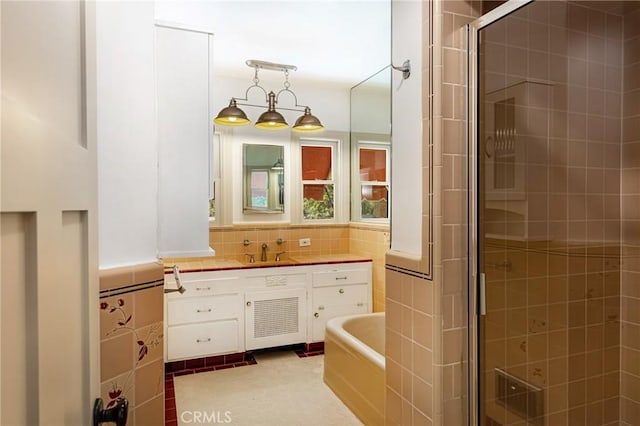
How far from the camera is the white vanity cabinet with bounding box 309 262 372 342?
3.69 m

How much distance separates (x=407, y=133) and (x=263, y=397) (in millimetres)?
2154

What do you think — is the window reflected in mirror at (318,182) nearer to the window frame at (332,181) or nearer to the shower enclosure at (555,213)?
the window frame at (332,181)

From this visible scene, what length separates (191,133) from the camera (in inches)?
62.1

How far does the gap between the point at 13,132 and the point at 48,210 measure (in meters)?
0.15

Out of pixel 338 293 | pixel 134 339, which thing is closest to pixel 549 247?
pixel 134 339

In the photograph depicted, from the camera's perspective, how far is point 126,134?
124 cm

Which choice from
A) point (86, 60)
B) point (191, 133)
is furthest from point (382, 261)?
point (86, 60)

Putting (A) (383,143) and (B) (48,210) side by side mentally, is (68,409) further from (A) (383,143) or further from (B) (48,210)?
(A) (383,143)

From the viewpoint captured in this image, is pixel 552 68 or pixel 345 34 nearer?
pixel 552 68

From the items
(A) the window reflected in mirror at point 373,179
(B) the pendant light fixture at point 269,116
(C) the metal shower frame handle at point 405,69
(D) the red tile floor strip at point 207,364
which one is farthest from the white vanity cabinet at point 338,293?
(C) the metal shower frame handle at point 405,69

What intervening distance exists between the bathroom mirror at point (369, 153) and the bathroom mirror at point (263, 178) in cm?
82

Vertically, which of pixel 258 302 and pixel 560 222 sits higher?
pixel 560 222

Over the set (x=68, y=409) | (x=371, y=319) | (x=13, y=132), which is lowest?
(x=371, y=319)

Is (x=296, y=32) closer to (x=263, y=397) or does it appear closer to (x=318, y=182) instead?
(x=318, y=182)
